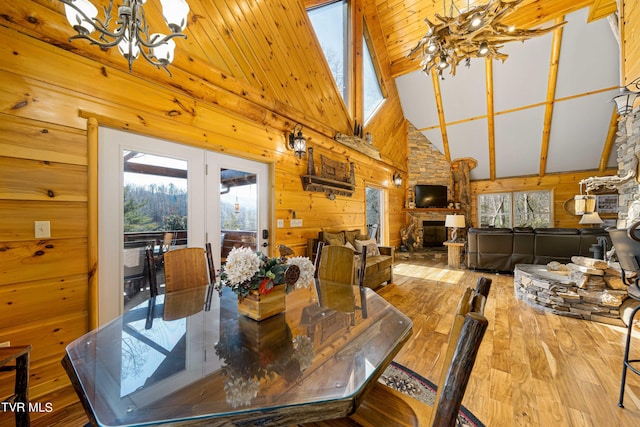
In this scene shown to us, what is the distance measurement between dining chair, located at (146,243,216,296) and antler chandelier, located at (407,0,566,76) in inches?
152

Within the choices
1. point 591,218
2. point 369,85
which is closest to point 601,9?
point 591,218

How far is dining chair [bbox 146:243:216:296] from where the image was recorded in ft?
5.96

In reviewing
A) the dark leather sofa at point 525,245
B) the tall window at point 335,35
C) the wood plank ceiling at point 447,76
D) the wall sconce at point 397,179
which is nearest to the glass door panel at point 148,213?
the wood plank ceiling at point 447,76

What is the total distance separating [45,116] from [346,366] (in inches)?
96.9

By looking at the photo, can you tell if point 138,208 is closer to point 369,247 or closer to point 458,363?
point 458,363

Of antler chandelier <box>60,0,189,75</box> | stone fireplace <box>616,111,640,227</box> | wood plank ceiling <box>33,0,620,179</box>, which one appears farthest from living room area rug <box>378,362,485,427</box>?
stone fireplace <box>616,111,640,227</box>

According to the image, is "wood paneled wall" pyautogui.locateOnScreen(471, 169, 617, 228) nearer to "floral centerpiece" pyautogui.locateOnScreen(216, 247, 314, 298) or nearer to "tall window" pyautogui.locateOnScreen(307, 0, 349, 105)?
"tall window" pyautogui.locateOnScreen(307, 0, 349, 105)

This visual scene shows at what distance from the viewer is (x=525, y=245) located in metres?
4.87

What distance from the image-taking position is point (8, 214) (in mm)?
1612

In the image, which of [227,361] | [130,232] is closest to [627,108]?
[227,361]

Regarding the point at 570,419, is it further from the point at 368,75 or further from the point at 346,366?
the point at 368,75

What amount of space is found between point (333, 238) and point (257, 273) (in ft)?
9.42

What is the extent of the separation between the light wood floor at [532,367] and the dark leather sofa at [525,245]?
1.77 metres

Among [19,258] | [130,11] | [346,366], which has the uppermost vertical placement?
[130,11]
